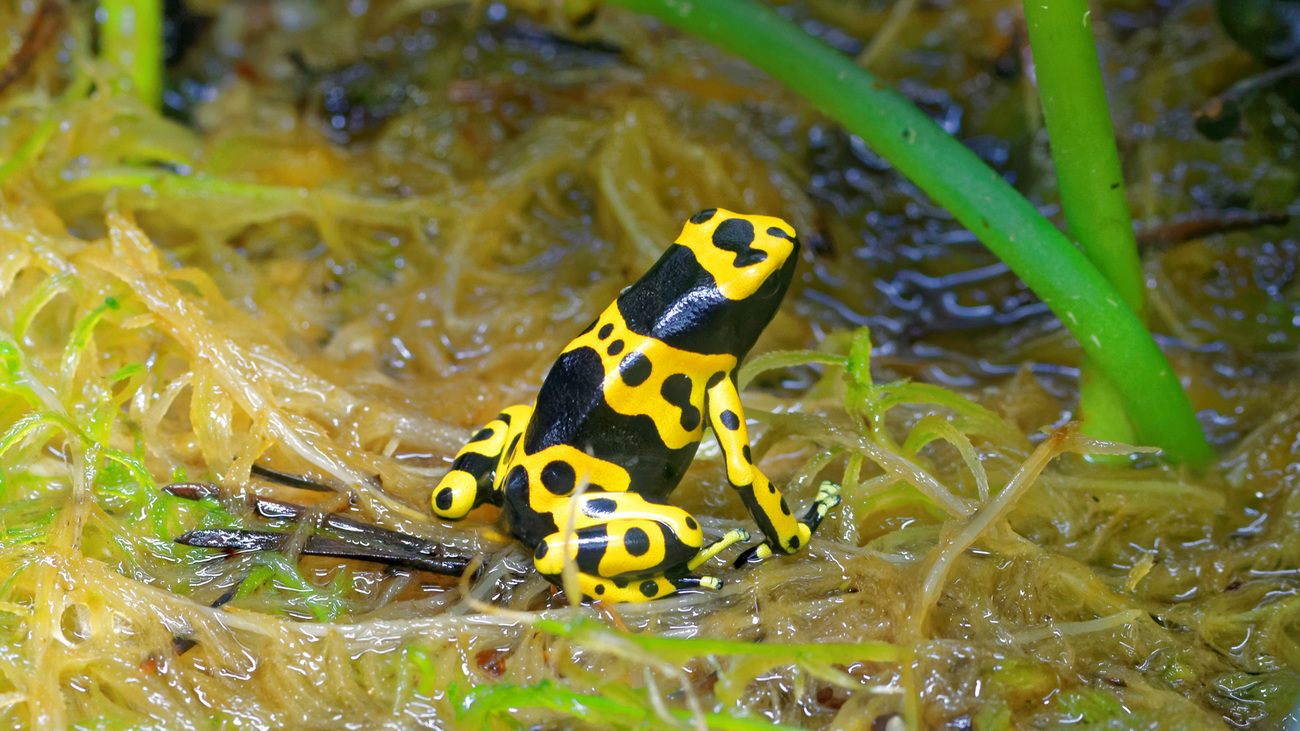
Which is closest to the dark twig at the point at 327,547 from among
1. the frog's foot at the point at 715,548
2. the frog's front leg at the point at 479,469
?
the frog's front leg at the point at 479,469

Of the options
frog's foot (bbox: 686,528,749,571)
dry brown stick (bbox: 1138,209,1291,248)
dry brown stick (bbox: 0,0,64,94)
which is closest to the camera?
frog's foot (bbox: 686,528,749,571)

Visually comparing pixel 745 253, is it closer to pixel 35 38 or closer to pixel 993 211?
pixel 993 211

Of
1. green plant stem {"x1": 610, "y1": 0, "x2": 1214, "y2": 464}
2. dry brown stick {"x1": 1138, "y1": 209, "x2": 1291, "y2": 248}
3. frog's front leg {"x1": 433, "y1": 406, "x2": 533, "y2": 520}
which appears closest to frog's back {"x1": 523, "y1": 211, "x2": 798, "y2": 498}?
frog's front leg {"x1": 433, "y1": 406, "x2": 533, "y2": 520}

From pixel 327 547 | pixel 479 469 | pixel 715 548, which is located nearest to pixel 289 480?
pixel 327 547

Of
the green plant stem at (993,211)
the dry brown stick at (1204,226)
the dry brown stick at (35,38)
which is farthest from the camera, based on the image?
the dry brown stick at (35,38)

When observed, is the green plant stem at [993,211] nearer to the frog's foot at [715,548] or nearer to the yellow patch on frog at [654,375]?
the yellow patch on frog at [654,375]

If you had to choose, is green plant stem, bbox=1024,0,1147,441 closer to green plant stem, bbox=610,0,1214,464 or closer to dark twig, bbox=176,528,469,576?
green plant stem, bbox=610,0,1214,464
